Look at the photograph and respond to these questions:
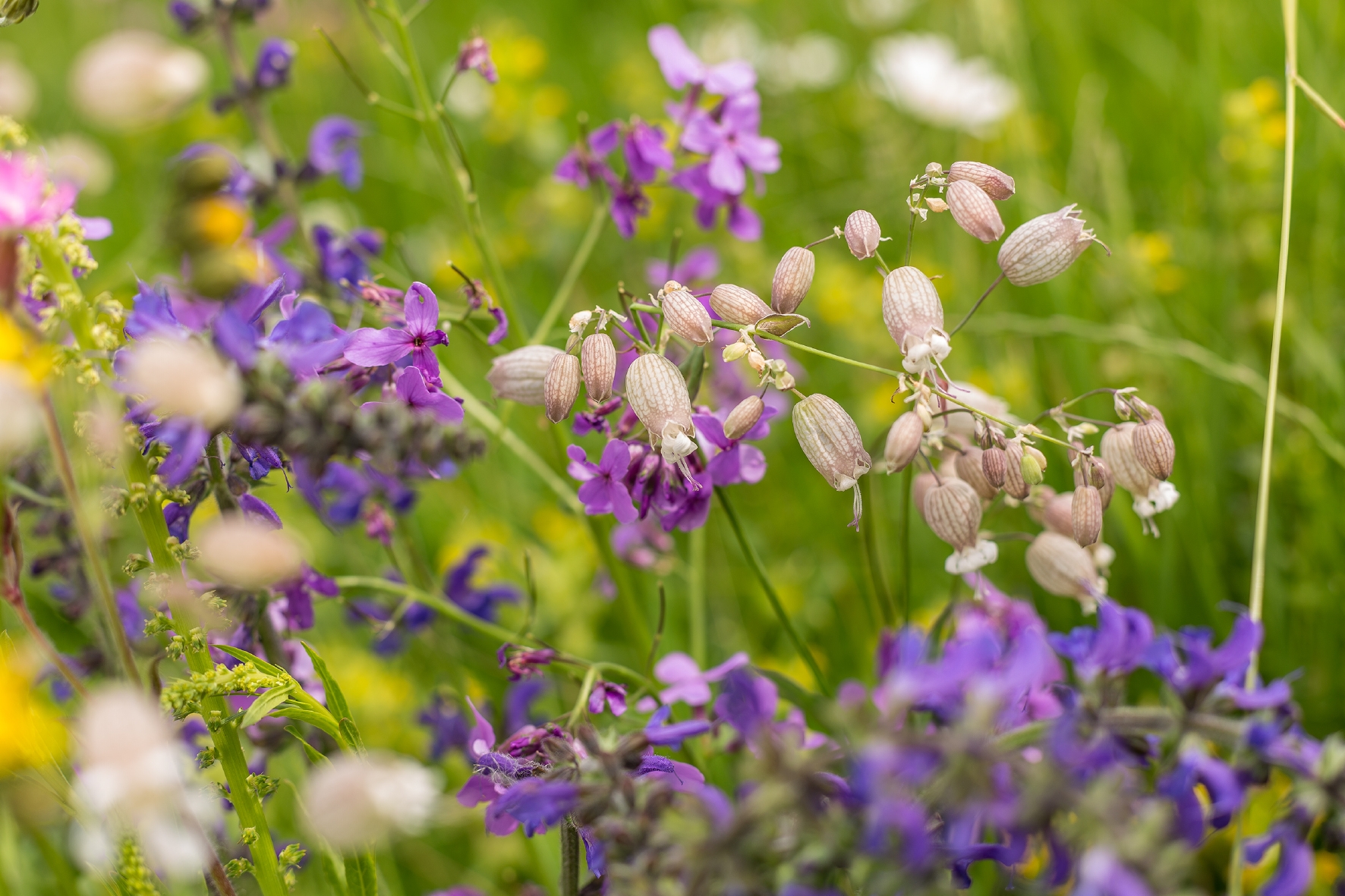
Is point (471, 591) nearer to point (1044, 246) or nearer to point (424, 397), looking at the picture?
point (424, 397)

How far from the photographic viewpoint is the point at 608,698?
1330mm

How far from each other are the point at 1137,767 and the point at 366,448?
2.59 feet

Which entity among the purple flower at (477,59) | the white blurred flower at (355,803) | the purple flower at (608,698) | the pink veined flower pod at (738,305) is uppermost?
the purple flower at (477,59)

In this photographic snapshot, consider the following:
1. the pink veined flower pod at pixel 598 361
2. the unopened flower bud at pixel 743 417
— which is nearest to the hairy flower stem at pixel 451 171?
the pink veined flower pod at pixel 598 361

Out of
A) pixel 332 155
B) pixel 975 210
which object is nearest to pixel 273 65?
pixel 332 155

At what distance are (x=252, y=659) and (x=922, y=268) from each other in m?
2.61

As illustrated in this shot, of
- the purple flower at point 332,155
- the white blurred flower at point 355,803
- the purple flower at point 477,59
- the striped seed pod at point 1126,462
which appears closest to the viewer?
the white blurred flower at point 355,803

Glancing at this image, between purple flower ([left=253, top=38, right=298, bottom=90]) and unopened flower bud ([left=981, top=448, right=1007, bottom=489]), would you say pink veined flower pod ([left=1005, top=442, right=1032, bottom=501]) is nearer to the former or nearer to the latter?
unopened flower bud ([left=981, top=448, right=1007, bottom=489])

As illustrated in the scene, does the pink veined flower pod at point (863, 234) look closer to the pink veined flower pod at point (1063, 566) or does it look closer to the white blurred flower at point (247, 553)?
the pink veined flower pod at point (1063, 566)

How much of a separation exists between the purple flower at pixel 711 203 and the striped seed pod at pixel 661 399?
25.2 inches

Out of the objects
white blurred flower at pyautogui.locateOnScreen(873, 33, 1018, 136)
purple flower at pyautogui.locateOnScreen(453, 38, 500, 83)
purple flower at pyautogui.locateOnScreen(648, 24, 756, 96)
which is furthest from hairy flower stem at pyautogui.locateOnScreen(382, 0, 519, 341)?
white blurred flower at pyautogui.locateOnScreen(873, 33, 1018, 136)

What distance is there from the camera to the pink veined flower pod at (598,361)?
1.25 m

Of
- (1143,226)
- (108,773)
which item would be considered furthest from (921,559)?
(108,773)

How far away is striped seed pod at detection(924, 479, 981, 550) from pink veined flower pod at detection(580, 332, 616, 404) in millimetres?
452
